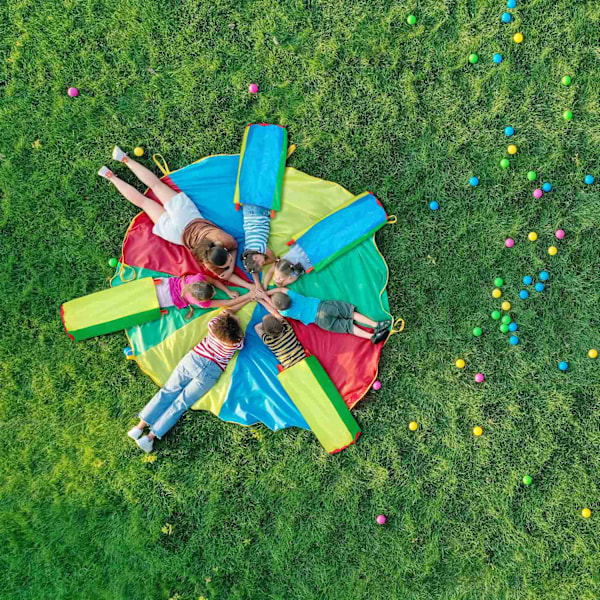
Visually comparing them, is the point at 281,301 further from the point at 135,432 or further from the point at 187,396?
the point at 135,432

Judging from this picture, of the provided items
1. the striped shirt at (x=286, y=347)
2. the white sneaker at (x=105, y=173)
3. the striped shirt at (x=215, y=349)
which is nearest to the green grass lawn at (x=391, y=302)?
the white sneaker at (x=105, y=173)

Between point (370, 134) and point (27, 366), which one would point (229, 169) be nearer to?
point (370, 134)

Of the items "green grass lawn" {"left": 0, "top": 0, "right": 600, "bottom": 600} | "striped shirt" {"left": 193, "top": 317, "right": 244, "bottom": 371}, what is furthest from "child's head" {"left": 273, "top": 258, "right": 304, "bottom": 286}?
"green grass lawn" {"left": 0, "top": 0, "right": 600, "bottom": 600}

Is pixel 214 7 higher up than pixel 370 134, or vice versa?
pixel 214 7

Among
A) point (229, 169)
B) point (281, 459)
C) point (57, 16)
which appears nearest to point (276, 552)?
point (281, 459)

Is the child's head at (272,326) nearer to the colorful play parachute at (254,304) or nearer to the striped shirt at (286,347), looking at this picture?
the striped shirt at (286,347)

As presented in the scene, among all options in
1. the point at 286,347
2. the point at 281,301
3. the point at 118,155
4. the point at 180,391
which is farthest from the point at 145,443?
the point at 118,155
